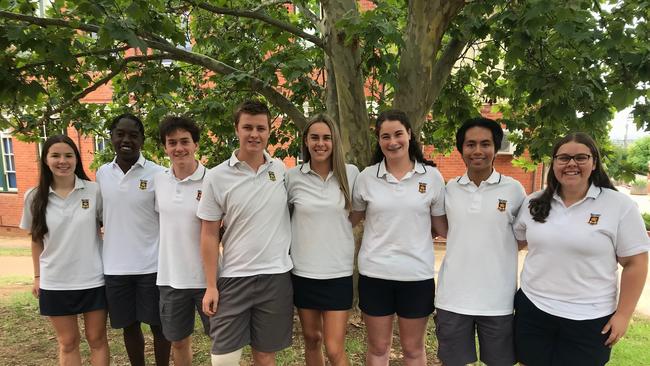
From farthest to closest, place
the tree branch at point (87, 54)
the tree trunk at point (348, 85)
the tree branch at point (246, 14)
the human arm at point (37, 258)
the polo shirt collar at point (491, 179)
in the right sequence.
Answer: the tree branch at point (246, 14), the tree trunk at point (348, 85), the tree branch at point (87, 54), the human arm at point (37, 258), the polo shirt collar at point (491, 179)

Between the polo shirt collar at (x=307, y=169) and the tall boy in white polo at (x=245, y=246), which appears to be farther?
the polo shirt collar at (x=307, y=169)

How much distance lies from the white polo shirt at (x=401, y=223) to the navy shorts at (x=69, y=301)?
6.22 feet

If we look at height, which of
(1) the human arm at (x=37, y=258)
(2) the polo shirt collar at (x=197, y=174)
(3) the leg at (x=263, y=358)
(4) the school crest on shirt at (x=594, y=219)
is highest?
(2) the polo shirt collar at (x=197, y=174)

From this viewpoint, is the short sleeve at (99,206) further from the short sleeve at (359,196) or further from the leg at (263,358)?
the short sleeve at (359,196)

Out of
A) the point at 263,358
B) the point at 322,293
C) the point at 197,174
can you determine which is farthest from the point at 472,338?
the point at 197,174

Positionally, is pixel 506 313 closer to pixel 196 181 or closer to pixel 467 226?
pixel 467 226

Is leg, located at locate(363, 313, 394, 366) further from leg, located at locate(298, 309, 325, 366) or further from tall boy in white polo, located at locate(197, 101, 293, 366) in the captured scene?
tall boy in white polo, located at locate(197, 101, 293, 366)

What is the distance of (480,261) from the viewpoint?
2674 mm

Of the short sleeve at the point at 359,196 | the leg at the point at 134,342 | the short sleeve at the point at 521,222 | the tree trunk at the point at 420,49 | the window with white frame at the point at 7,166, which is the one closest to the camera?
the short sleeve at the point at 521,222

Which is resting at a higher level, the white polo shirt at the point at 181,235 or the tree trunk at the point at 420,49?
the tree trunk at the point at 420,49

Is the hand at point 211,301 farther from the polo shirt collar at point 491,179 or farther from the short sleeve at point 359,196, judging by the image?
the polo shirt collar at point 491,179

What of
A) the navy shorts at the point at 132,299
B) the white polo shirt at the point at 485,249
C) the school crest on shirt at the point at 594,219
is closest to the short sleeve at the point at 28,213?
the navy shorts at the point at 132,299

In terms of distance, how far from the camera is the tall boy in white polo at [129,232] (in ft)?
10.1

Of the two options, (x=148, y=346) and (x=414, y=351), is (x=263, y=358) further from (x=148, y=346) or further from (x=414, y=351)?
(x=148, y=346)
